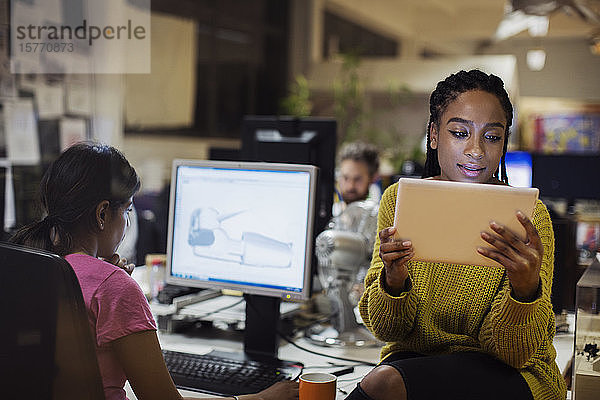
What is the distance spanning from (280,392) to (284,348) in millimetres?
475

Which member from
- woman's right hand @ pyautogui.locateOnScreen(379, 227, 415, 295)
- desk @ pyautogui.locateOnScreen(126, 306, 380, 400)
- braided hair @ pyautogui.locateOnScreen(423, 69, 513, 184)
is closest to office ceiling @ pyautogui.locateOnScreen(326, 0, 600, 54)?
desk @ pyautogui.locateOnScreen(126, 306, 380, 400)

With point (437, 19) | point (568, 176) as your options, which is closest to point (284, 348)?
point (568, 176)

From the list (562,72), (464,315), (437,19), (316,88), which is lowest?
(464,315)

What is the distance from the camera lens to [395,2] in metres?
8.73

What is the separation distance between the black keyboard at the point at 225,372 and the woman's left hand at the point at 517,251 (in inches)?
25.8

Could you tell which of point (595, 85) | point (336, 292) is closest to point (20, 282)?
point (336, 292)

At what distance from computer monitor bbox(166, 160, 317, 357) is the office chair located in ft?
2.52

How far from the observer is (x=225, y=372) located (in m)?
1.67

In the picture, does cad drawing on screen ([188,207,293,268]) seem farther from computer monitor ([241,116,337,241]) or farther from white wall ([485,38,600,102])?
white wall ([485,38,600,102])

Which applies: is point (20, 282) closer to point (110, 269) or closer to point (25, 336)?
point (25, 336)

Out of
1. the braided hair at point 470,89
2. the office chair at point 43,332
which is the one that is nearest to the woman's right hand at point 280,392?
the office chair at point 43,332

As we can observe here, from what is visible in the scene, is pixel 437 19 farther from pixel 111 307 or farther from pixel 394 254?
pixel 111 307

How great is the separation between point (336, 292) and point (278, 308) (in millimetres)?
244

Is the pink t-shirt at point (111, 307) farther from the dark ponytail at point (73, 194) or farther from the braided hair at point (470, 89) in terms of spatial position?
the braided hair at point (470, 89)
